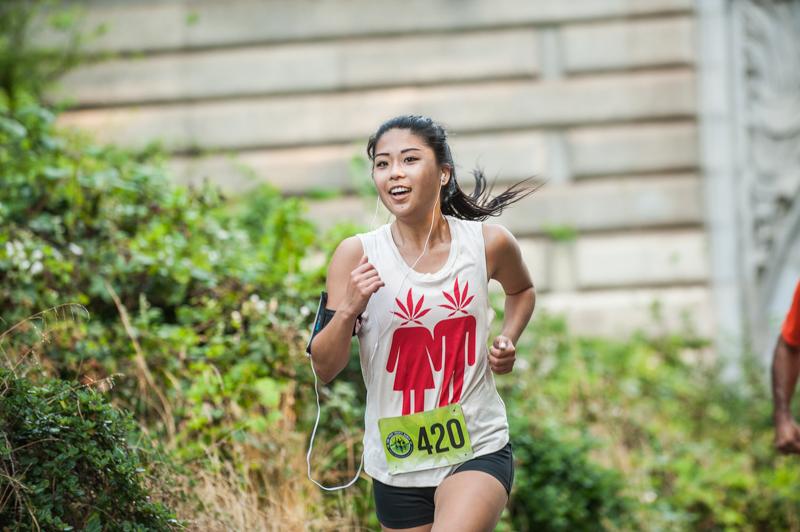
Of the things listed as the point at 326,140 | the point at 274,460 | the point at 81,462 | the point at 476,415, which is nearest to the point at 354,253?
the point at 476,415

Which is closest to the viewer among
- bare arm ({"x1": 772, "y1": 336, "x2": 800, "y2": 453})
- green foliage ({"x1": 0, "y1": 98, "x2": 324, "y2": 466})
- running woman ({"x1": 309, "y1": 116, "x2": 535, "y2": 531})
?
running woman ({"x1": 309, "y1": 116, "x2": 535, "y2": 531})

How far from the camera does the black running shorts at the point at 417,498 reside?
361 cm

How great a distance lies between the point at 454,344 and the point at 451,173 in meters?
0.64

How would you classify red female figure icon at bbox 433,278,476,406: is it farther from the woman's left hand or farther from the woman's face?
the woman's face

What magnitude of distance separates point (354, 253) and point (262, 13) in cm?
618

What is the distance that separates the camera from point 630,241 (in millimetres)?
9312

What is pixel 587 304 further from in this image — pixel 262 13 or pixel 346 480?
pixel 346 480

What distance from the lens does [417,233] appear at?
3.80 metres

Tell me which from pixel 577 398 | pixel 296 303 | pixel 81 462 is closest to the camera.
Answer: pixel 81 462

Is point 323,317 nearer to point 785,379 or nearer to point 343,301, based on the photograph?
point 343,301

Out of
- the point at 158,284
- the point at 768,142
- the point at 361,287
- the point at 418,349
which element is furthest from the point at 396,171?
the point at 768,142

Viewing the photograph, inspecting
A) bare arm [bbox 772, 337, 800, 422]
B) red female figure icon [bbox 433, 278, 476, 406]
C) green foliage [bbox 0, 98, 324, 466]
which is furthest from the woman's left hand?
bare arm [bbox 772, 337, 800, 422]

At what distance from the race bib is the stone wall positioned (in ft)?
18.6

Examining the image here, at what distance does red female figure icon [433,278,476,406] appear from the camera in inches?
143
